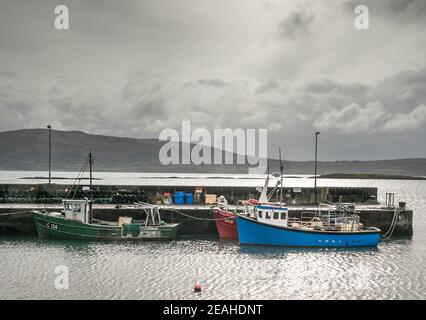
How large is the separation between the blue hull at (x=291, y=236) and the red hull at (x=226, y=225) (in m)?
2.35

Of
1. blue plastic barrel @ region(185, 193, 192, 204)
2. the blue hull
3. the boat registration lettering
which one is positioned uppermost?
blue plastic barrel @ region(185, 193, 192, 204)

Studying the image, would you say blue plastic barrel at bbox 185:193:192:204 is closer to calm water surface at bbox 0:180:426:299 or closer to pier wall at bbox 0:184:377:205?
pier wall at bbox 0:184:377:205

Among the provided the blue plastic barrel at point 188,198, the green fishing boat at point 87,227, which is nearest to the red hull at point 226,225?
the green fishing boat at point 87,227

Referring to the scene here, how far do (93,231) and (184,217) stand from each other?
7.05 m

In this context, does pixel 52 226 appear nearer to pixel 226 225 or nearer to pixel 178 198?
pixel 178 198

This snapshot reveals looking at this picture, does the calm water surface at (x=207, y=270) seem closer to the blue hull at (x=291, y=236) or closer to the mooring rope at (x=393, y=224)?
the blue hull at (x=291, y=236)

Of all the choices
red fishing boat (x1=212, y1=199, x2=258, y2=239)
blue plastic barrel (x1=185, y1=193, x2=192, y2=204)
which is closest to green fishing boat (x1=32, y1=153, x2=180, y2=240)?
red fishing boat (x1=212, y1=199, x2=258, y2=239)

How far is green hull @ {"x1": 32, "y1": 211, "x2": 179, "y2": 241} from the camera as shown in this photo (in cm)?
3459

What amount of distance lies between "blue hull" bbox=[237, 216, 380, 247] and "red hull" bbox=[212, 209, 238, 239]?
92.6 inches

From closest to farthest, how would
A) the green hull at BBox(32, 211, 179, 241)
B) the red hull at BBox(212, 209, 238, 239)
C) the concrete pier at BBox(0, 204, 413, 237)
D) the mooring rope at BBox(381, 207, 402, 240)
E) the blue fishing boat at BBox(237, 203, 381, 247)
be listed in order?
the blue fishing boat at BBox(237, 203, 381, 247)
the green hull at BBox(32, 211, 179, 241)
the red hull at BBox(212, 209, 238, 239)
the concrete pier at BBox(0, 204, 413, 237)
the mooring rope at BBox(381, 207, 402, 240)

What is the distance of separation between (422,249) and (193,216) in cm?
1682

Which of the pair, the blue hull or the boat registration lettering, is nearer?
the blue hull
